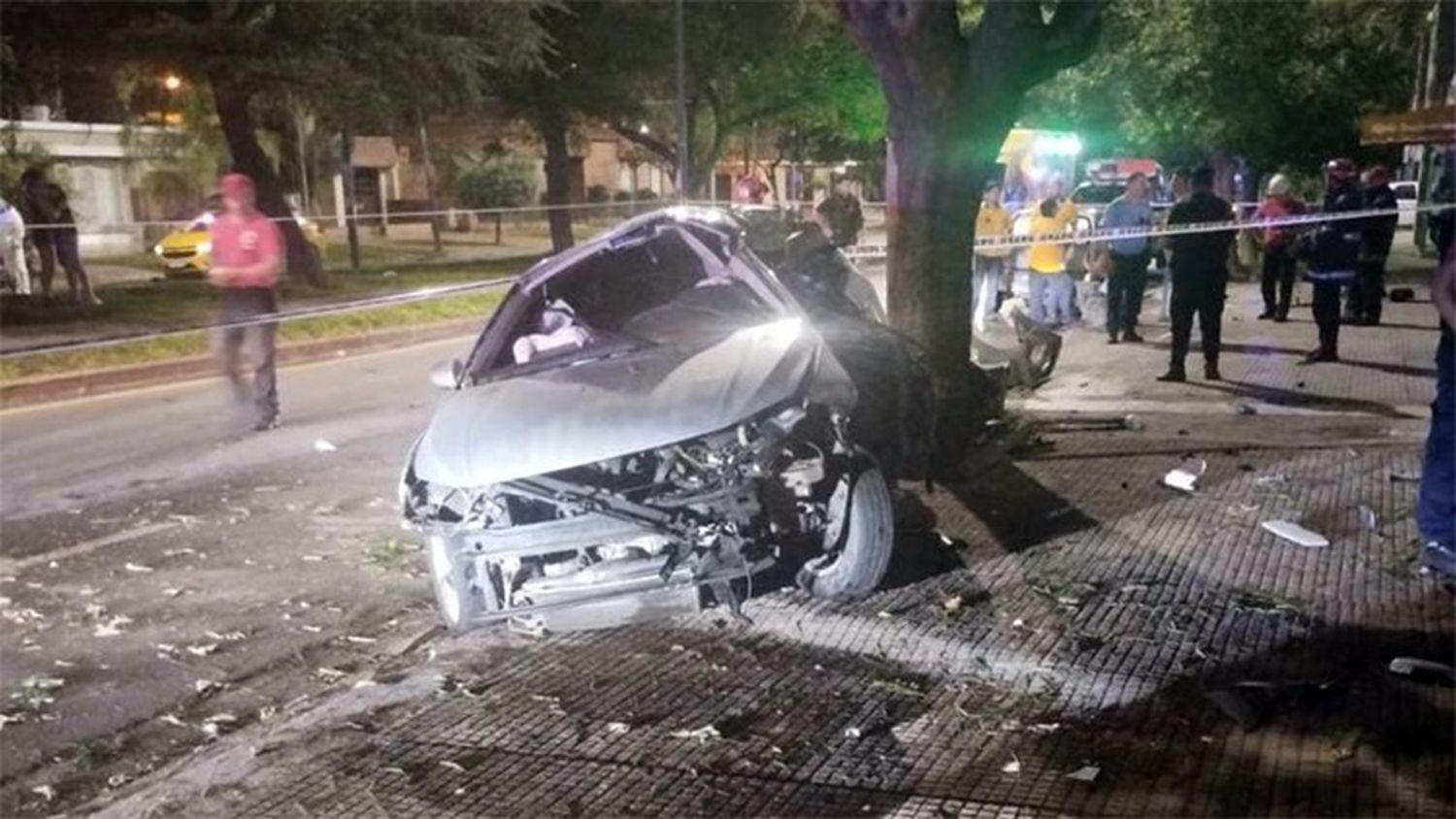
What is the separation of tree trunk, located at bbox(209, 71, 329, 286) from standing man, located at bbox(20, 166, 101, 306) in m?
2.90

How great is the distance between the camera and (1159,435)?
9156 millimetres

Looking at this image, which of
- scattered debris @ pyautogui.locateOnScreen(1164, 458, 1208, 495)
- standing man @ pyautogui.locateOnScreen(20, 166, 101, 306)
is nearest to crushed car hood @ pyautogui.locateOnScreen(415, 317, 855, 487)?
scattered debris @ pyautogui.locateOnScreen(1164, 458, 1208, 495)

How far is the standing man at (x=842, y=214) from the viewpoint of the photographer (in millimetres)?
19734

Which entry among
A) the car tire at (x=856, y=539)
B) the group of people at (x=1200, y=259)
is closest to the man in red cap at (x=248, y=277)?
the group of people at (x=1200, y=259)

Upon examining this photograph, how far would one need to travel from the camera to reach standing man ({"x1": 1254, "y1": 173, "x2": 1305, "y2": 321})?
14352 millimetres

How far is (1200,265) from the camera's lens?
422 inches

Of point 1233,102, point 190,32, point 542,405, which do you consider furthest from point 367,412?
point 1233,102

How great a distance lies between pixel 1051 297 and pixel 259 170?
1207 centimetres

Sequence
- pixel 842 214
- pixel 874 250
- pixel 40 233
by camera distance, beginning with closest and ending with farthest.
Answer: pixel 874 250 → pixel 40 233 → pixel 842 214

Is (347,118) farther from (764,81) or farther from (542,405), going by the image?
(542,405)

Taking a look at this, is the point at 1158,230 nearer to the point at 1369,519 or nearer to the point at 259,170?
the point at 1369,519

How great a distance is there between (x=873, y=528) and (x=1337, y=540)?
7.93 ft


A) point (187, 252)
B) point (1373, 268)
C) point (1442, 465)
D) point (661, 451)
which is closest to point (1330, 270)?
point (1373, 268)

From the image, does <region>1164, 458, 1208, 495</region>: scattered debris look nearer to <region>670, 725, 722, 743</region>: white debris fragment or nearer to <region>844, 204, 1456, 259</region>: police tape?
<region>844, 204, 1456, 259</region>: police tape
